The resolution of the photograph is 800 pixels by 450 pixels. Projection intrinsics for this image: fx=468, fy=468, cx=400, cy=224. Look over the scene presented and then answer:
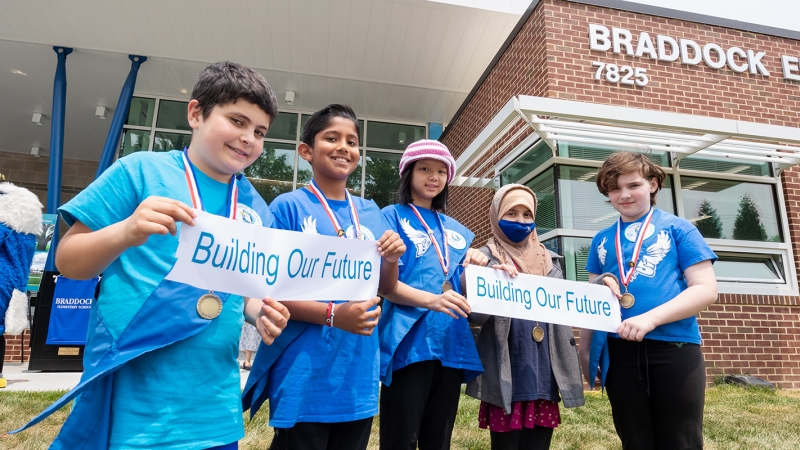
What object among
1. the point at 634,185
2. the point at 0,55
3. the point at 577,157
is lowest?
the point at 634,185

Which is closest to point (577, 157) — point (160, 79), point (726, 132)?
point (726, 132)

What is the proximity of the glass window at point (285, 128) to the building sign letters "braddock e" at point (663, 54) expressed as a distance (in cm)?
716

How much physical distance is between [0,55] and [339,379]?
11625 millimetres

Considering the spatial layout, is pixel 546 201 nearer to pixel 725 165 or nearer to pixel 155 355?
pixel 725 165

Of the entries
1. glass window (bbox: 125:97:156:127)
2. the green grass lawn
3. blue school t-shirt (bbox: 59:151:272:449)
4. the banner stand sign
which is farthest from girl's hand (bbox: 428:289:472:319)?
glass window (bbox: 125:97:156:127)

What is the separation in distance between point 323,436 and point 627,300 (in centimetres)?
150

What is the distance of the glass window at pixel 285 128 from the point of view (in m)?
11.1

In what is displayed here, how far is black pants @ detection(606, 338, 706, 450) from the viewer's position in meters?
2.00

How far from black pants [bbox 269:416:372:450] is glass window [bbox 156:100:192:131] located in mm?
10733

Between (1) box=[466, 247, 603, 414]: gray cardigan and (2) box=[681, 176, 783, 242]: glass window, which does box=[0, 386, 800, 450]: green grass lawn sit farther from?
(2) box=[681, 176, 783, 242]: glass window

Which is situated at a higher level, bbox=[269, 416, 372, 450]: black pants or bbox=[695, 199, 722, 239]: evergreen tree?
bbox=[695, 199, 722, 239]: evergreen tree

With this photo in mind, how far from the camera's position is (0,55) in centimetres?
937

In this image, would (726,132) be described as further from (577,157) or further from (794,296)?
(794,296)

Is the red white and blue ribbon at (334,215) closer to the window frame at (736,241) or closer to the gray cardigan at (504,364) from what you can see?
the gray cardigan at (504,364)
